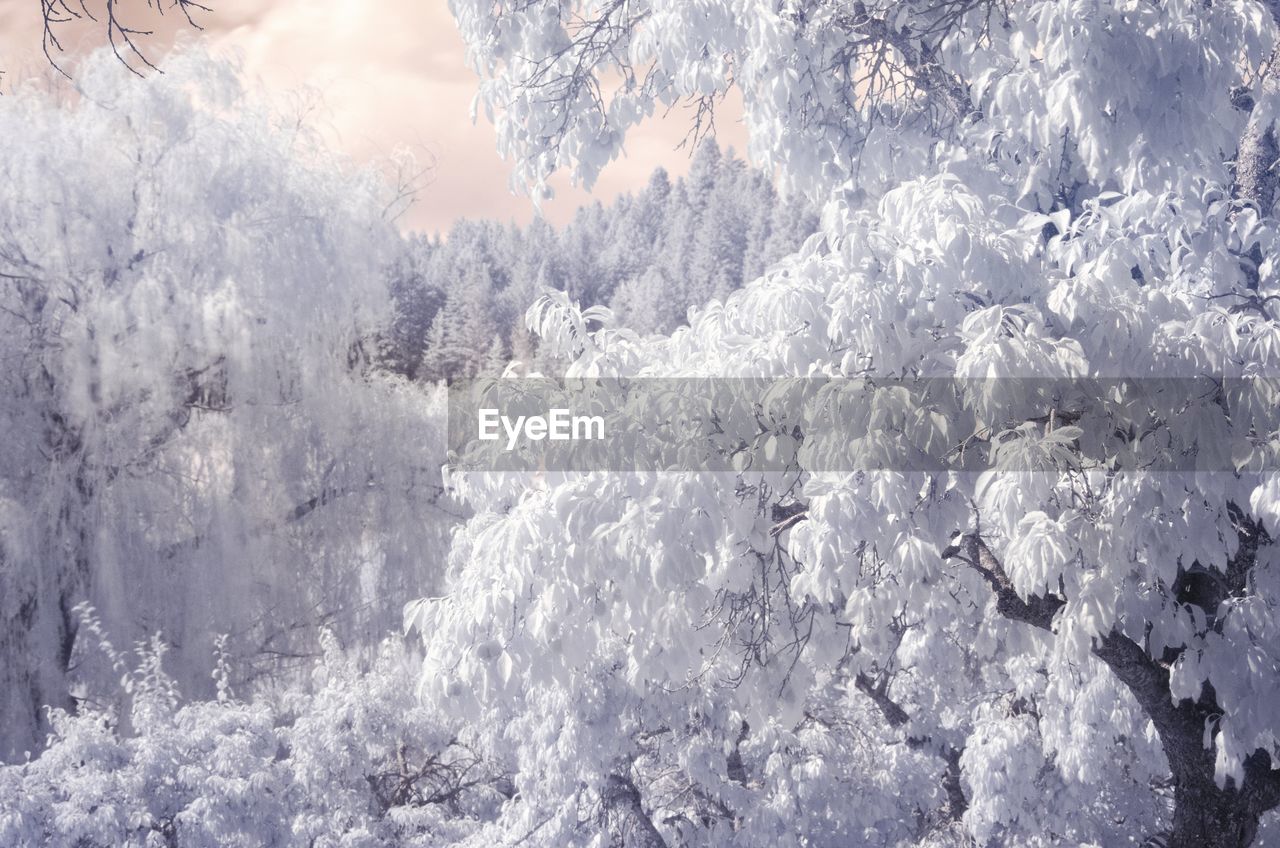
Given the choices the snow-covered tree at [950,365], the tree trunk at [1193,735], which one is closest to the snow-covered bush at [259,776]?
the snow-covered tree at [950,365]

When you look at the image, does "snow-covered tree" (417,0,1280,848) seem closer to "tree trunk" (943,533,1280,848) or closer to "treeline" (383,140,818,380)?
"tree trunk" (943,533,1280,848)

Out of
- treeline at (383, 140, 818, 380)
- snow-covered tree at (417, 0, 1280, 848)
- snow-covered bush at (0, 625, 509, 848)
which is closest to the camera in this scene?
snow-covered tree at (417, 0, 1280, 848)

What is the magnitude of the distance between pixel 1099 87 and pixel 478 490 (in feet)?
9.22

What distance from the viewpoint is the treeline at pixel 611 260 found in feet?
73.5

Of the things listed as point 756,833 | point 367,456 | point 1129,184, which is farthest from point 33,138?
point 1129,184

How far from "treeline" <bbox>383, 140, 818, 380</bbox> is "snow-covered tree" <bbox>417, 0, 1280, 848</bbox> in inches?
453

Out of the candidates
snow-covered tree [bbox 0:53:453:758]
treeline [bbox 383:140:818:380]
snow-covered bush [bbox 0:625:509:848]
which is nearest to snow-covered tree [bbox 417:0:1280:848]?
snow-covered bush [bbox 0:625:509:848]

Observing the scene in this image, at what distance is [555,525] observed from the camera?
4.06m

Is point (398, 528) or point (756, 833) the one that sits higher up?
point (398, 528)

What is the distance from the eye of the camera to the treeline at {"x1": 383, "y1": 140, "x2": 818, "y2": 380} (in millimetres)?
22391

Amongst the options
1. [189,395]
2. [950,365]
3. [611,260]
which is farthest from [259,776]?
[611,260]

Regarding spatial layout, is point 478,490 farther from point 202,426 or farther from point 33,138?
point 33,138

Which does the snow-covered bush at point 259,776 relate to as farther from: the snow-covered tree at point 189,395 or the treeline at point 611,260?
the treeline at point 611,260

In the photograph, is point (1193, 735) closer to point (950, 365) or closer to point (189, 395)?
point (950, 365)
